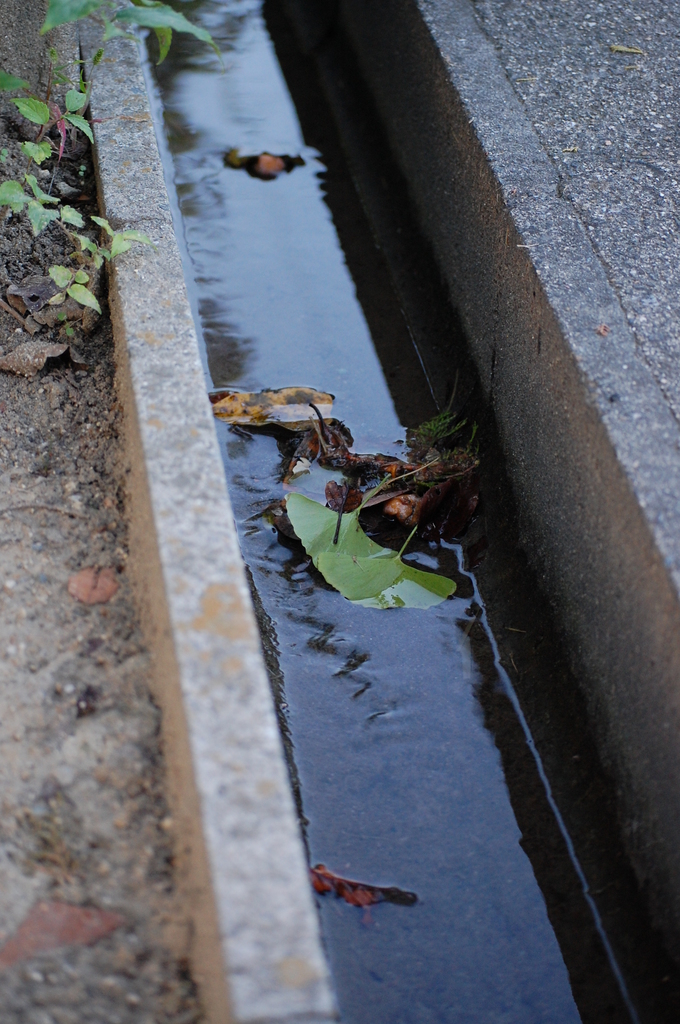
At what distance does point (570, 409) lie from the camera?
1.73 meters

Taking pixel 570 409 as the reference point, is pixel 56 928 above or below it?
below

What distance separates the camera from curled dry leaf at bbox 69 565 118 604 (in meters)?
1.52

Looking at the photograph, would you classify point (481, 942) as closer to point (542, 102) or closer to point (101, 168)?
point (101, 168)

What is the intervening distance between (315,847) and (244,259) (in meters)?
1.85

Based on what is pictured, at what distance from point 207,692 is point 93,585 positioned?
469 millimetres

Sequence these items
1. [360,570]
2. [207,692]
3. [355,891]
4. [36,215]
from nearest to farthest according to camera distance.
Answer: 1. [207,692]
2. [355,891]
3. [36,215]
4. [360,570]

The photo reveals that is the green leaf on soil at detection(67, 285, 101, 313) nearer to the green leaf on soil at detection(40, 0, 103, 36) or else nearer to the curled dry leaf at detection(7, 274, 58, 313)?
the curled dry leaf at detection(7, 274, 58, 313)

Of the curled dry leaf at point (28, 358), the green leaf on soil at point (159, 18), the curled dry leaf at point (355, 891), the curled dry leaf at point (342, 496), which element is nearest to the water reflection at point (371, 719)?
the curled dry leaf at point (355, 891)

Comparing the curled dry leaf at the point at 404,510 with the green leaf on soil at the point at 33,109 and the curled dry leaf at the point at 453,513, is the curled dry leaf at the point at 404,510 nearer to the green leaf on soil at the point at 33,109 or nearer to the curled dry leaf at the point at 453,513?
the curled dry leaf at the point at 453,513

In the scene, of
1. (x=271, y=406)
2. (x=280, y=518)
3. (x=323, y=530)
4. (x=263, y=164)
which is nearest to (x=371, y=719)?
(x=323, y=530)

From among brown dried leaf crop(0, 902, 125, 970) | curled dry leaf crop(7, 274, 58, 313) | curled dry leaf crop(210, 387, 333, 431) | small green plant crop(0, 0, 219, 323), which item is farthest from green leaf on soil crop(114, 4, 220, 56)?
brown dried leaf crop(0, 902, 125, 970)

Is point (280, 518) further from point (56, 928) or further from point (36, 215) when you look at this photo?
point (56, 928)

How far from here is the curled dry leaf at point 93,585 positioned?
152 cm

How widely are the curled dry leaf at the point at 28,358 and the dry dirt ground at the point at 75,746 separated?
0.02 meters
